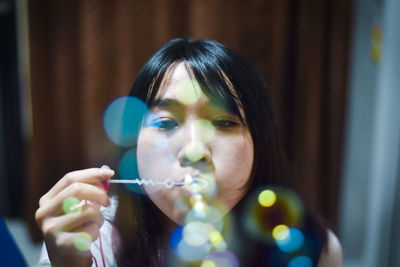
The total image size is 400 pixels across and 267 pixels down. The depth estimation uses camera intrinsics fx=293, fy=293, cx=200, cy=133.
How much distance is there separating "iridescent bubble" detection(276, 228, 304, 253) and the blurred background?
41 centimetres

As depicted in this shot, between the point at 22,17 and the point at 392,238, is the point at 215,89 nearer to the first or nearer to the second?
the point at 392,238

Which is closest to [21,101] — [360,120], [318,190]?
[318,190]

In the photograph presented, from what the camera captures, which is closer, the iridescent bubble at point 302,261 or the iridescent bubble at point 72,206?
the iridescent bubble at point 72,206

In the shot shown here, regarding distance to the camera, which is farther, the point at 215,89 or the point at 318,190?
the point at 318,190

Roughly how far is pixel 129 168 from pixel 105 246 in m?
0.17

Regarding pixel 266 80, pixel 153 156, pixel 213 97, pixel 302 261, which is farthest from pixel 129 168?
pixel 266 80

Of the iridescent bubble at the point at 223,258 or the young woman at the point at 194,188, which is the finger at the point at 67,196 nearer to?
the young woman at the point at 194,188

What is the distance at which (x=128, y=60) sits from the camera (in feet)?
3.46

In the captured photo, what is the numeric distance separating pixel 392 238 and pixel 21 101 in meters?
1.58

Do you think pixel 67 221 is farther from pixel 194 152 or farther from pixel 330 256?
pixel 330 256

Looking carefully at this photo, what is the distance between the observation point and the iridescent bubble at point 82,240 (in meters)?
0.41

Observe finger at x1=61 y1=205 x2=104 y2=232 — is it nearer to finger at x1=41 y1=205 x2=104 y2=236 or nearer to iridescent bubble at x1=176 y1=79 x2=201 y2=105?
finger at x1=41 y1=205 x2=104 y2=236

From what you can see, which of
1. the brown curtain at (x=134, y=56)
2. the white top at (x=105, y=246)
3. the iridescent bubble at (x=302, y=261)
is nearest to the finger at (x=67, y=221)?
the white top at (x=105, y=246)

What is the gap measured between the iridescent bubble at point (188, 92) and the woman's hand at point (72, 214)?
151 millimetres
